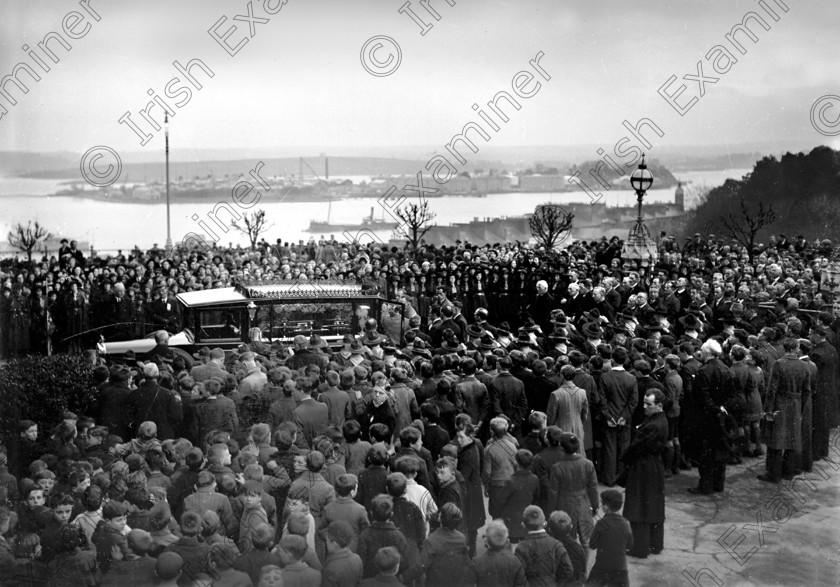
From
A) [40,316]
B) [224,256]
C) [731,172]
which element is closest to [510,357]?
[40,316]

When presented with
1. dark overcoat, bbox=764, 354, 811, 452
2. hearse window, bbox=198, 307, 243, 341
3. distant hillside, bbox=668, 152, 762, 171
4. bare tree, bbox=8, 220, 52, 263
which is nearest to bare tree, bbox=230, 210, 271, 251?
bare tree, bbox=8, 220, 52, 263

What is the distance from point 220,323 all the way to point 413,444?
21.0 feet

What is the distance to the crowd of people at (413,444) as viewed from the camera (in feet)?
18.6

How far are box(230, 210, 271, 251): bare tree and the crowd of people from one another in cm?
1530

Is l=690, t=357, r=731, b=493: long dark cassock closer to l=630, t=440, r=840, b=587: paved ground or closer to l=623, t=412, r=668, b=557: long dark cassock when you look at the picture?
l=630, t=440, r=840, b=587: paved ground

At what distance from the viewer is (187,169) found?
32.2 m

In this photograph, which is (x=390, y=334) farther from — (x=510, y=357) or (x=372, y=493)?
(x=372, y=493)

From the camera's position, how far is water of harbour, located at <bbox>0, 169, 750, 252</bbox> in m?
27.5

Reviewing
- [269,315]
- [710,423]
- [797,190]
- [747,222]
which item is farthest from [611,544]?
[747,222]

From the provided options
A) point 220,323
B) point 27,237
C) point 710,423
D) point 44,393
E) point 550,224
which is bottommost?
point 710,423

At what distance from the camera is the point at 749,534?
330 inches

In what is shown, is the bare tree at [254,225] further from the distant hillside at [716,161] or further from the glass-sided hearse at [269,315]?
the glass-sided hearse at [269,315]

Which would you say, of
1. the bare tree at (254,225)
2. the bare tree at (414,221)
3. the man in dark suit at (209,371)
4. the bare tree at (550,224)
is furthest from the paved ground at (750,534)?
the bare tree at (254,225)

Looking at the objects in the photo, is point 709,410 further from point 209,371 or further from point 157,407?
A: point 157,407
